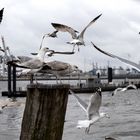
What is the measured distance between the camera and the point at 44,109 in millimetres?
9727

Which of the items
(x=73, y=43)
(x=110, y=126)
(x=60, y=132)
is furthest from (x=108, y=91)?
(x=60, y=132)

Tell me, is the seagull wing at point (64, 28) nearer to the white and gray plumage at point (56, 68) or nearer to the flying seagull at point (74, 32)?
the flying seagull at point (74, 32)

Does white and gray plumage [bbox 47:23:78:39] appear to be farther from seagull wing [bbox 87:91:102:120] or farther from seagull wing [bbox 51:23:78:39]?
seagull wing [bbox 87:91:102:120]

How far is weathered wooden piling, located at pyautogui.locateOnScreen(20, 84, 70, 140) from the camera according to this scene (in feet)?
31.9

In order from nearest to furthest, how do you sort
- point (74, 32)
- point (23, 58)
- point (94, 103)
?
point (23, 58) → point (94, 103) → point (74, 32)

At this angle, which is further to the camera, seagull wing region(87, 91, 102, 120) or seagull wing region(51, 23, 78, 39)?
seagull wing region(51, 23, 78, 39)

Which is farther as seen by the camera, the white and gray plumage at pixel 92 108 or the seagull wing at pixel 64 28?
the seagull wing at pixel 64 28

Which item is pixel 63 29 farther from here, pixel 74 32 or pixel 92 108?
pixel 92 108

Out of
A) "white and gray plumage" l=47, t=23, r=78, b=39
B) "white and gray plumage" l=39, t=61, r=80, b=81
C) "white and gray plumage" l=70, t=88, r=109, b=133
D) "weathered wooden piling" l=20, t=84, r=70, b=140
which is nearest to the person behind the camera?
"weathered wooden piling" l=20, t=84, r=70, b=140

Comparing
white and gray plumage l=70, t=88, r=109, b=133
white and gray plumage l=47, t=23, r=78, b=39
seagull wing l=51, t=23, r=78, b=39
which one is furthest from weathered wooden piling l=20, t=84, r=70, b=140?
seagull wing l=51, t=23, r=78, b=39

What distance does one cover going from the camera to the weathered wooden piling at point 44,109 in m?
9.73

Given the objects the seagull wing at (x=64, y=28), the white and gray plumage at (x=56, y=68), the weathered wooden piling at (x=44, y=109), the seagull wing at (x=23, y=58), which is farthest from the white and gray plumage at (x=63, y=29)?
the weathered wooden piling at (x=44, y=109)

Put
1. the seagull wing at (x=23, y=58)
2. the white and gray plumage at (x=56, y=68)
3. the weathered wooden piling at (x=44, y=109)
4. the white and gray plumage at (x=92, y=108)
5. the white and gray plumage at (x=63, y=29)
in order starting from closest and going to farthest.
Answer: the weathered wooden piling at (x=44, y=109) → the white and gray plumage at (x=56, y=68) → the seagull wing at (x=23, y=58) → the white and gray plumage at (x=92, y=108) → the white and gray plumage at (x=63, y=29)

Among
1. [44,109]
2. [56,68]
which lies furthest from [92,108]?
[44,109]
